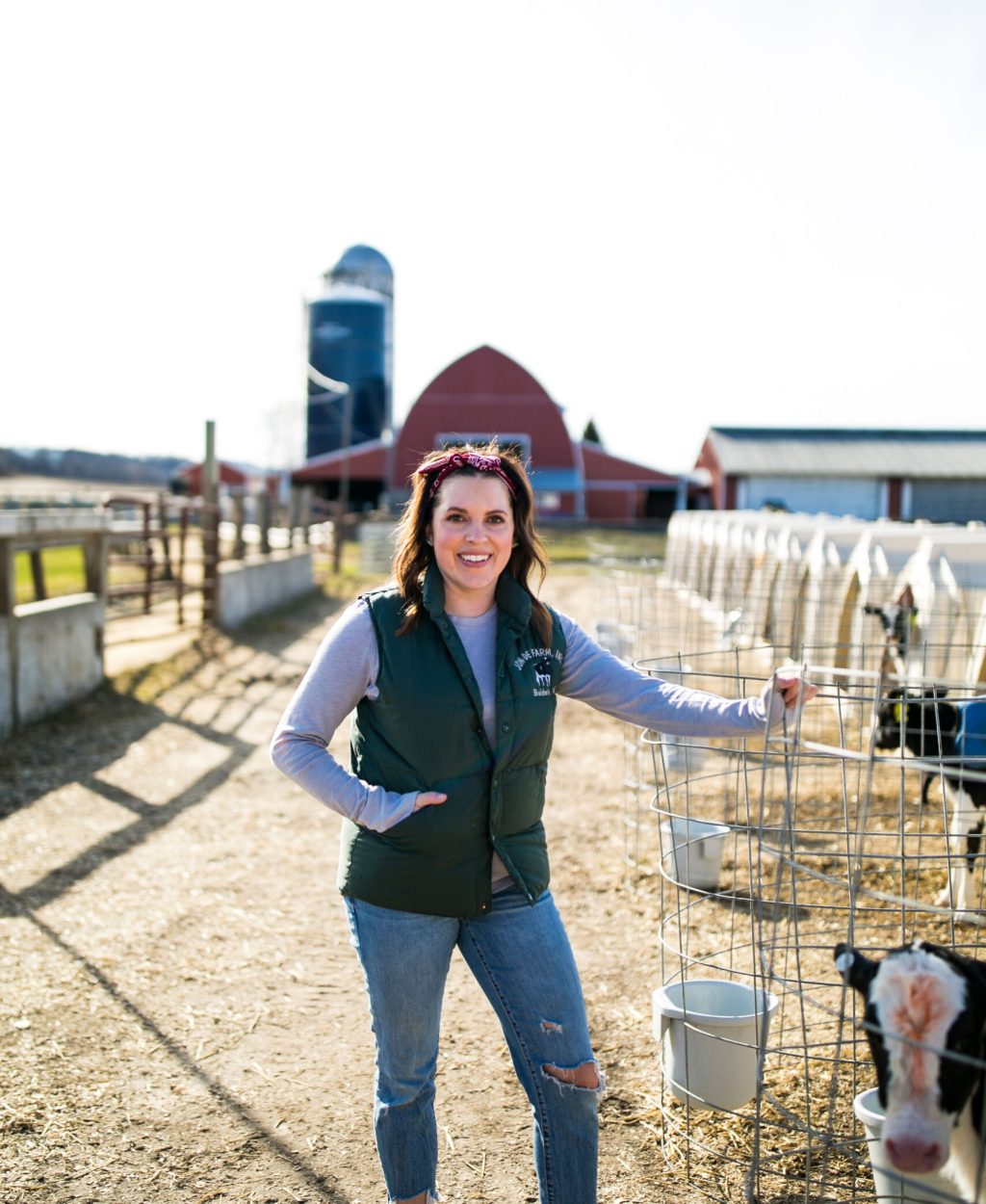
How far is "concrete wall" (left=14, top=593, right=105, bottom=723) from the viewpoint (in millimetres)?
9148

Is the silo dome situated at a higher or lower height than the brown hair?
higher

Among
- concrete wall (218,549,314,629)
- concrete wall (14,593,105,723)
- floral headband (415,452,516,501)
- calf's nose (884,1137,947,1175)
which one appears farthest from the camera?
concrete wall (218,549,314,629)

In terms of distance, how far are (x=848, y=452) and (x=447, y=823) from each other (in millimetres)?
50365

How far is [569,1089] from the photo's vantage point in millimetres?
2787

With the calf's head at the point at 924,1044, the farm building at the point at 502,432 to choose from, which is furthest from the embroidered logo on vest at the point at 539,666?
the farm building at the point at 502,432

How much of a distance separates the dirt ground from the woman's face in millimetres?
1708

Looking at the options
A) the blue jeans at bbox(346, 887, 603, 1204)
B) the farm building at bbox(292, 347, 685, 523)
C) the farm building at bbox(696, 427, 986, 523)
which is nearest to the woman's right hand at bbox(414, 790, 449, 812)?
the blue jeans at bbox(346, 887, 603, 1204)

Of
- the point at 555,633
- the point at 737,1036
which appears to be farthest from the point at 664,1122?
the point at 555,633

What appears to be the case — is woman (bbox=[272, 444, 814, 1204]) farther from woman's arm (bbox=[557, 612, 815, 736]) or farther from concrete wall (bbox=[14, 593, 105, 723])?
concrete wall (bbox=[14, 593, 105, 723])

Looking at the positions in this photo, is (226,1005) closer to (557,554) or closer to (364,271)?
(557,554)

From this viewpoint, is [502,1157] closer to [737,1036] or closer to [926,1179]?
[737,1036]

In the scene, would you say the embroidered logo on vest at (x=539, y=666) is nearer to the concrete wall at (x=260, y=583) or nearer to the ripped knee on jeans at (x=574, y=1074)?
the ripped knee on jeans at (x=574, y=1074)

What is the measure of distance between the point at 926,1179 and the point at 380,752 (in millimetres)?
1590

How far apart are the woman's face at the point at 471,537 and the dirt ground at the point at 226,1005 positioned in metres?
1.71
